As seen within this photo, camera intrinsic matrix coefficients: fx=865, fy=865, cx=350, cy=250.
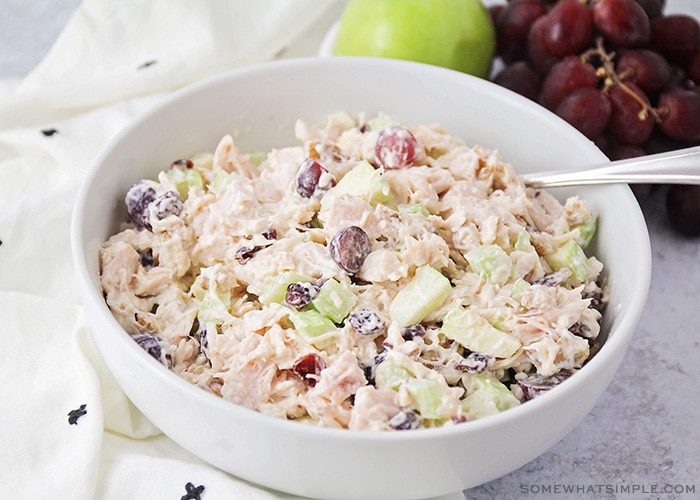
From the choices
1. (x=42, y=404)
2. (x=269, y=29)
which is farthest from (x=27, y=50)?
(x=42, y=404)

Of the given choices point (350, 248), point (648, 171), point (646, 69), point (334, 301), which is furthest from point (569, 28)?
point (334, 301)

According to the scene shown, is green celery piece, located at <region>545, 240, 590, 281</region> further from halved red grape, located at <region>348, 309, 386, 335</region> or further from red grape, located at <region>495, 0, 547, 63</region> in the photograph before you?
red grape, located at <region>495, 0, 547, 63</region>

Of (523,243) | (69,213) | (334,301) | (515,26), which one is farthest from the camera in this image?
(515,26)

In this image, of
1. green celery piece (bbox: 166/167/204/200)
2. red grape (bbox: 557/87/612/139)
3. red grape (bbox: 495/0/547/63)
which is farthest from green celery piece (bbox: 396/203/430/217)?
red grape (bbox: 495/0/547/63)

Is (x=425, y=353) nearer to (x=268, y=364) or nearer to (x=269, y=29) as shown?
(x=268, y=364)

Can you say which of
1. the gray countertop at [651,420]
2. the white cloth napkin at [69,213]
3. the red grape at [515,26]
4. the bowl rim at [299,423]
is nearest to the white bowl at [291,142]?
the bowl rim at [299,423]

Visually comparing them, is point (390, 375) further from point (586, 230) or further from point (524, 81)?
point (524, 81)
